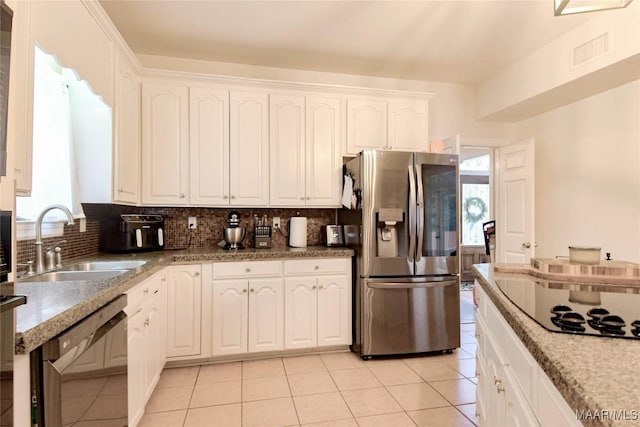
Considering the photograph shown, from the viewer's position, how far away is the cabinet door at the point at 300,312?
9.47ft

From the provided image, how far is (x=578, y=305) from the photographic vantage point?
3.75 feet

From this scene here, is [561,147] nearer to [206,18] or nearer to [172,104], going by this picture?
[206,18]

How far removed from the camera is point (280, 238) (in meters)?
3.45

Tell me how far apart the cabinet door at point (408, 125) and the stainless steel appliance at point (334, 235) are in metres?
0.96

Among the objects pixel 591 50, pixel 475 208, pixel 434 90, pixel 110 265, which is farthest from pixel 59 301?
pixel 475 208

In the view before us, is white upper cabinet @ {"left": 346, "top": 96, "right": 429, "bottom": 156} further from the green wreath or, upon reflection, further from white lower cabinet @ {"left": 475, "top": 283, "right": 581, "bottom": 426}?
the green wreath

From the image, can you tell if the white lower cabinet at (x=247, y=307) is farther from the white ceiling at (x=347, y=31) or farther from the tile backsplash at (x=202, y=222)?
the white ceiling at (x=347, y=31)

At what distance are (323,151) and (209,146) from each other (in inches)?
40.9

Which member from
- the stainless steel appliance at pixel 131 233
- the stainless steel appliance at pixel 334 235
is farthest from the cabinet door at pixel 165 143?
the stainless steel appliance at pixel 334 235

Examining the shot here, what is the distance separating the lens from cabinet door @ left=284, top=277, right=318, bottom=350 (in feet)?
9.47

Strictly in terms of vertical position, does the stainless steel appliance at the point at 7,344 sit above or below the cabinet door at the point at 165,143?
below

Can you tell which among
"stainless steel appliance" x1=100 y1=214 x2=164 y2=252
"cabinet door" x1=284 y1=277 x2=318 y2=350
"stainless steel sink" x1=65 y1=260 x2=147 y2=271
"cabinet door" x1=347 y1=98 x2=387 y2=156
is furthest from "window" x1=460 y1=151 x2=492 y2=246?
"stainless steel sink" x1=65 y1=260 x2=147 y2=271

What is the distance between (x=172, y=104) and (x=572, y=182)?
12.6 ft

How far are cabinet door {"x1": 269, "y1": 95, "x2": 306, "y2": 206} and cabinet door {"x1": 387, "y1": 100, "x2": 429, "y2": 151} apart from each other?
91 cm
